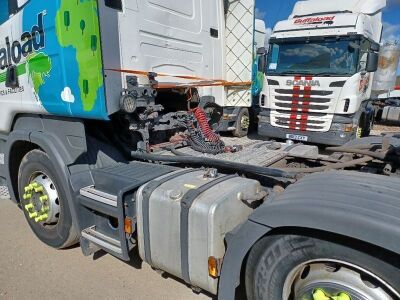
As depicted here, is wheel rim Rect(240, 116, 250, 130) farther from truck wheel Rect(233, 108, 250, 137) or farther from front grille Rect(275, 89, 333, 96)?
front grille Rect(275, 89, 333, 96)

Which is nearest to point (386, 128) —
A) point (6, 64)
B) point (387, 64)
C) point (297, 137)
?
point (387, 64)

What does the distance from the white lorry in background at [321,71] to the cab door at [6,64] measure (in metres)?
6.18

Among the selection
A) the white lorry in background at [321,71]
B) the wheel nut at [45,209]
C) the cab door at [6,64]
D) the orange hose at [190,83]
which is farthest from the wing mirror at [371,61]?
the wheel nut at [45,209]

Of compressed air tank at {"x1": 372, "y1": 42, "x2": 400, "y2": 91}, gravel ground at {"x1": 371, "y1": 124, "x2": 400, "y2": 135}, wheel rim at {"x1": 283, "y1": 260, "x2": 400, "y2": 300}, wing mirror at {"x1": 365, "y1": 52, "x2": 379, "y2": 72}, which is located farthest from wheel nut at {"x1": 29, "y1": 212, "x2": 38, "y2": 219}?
gravel ground at {"x1": 371, "y1": 124, "x2": 400, "y2": 135}

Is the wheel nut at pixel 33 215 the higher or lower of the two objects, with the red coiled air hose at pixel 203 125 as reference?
lower

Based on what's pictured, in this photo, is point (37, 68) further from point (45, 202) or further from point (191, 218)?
point (191, 218)

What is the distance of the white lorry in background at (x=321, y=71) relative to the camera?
23.7 feet

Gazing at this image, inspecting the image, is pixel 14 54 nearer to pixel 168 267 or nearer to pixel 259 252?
pixel 168 267

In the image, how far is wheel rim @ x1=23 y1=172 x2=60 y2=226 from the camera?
10.6 ft

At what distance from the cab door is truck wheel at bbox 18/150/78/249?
59cm

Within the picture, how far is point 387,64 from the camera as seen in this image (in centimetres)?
1119

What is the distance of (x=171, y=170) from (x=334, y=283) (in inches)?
59.9

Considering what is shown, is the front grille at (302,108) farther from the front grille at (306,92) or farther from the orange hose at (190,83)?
the orange hose at (190,83)

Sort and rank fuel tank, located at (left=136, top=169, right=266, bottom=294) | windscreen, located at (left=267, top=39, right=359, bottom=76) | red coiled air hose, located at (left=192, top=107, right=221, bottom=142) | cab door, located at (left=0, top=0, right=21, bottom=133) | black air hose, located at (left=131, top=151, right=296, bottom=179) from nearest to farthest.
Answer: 1. fuel tank, located at (left=136, top=169, right=266, bottom=294)
2. black air hose, located at (left=131, top=151, right=296, bottom=179)
3. cab door, located at (left=0, top=0, right=21, bottom=133)
4. red coiled air hose, located at (left=192, top=107, right=221, bottom=142)
5. windscreen, located at (left=267, top=39, right=359, bottom=76)
